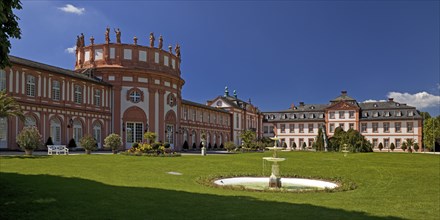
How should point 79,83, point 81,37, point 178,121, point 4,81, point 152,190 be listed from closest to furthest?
1. point 152,190
2. point 4,81
3. point 79,83
4. point 81,37
5. point 178,121

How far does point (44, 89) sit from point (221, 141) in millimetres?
39447

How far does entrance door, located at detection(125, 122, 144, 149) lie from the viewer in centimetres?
4178

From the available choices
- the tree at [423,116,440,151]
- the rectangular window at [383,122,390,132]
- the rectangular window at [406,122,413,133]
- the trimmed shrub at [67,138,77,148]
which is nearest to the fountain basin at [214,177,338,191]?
the trimmed shrub at [67,138,77,148]

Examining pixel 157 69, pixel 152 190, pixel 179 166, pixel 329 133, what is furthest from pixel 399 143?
pixel 152 190

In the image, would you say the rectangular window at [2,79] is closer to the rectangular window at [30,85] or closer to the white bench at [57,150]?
the rectangular window at [30,85]

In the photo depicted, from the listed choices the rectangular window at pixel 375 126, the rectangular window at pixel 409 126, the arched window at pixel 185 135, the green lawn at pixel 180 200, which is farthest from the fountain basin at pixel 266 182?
the rectangular window at pixel 375 126

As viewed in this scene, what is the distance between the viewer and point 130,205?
9.36m

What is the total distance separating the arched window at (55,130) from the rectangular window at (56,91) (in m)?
1.91

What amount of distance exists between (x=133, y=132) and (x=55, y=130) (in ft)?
29.7

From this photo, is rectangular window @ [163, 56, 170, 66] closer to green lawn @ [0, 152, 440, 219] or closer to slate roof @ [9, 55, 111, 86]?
slate roof @ [9, 55, 111, 86]

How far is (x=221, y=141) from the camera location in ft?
228

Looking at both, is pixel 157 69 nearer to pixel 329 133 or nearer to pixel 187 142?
pixel 187 142

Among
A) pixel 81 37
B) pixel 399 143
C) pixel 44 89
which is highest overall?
pixel 81 37

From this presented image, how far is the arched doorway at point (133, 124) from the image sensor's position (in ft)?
136
